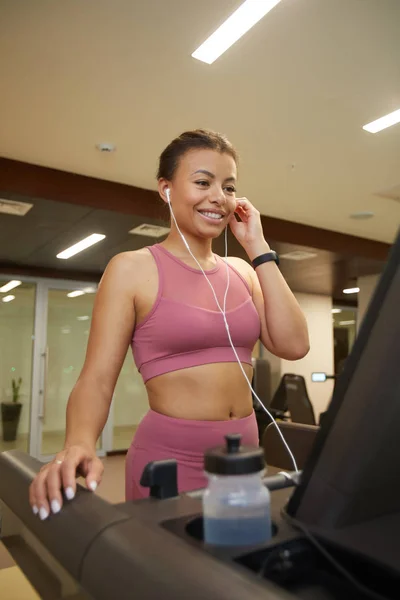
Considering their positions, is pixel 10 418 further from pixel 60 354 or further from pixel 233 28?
pixel 233 28

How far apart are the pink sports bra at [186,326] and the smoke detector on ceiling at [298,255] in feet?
15.7

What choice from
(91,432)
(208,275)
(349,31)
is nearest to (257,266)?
(208,275)

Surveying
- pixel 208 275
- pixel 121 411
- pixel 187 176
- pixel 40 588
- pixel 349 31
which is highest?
pixel 349 31

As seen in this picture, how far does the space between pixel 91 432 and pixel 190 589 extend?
1.76 ft

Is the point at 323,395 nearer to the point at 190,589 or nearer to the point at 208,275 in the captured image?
the point at 208,275

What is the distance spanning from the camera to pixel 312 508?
42 centimetres

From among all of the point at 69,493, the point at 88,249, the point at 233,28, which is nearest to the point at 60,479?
the point at 69,493

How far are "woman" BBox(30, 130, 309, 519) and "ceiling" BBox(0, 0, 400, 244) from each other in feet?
4.75

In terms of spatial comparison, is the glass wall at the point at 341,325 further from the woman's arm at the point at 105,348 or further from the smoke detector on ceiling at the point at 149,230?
the woman's arm at the point at 105,348

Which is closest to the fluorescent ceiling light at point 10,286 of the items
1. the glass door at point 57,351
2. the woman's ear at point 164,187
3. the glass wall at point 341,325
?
the glass door at point 57,351

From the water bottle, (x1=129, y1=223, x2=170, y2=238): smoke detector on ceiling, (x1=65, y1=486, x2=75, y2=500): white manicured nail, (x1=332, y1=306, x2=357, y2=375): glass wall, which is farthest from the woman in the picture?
(x1=332, y1=306, x2=357, y2=375): glass wall

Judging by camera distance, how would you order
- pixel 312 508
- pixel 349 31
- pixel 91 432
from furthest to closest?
1. pixel 349 31
2. pixel 91 432
3. pixel 312 508

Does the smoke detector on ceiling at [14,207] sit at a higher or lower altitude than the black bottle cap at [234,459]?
higher

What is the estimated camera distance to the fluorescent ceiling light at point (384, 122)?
120 inches
